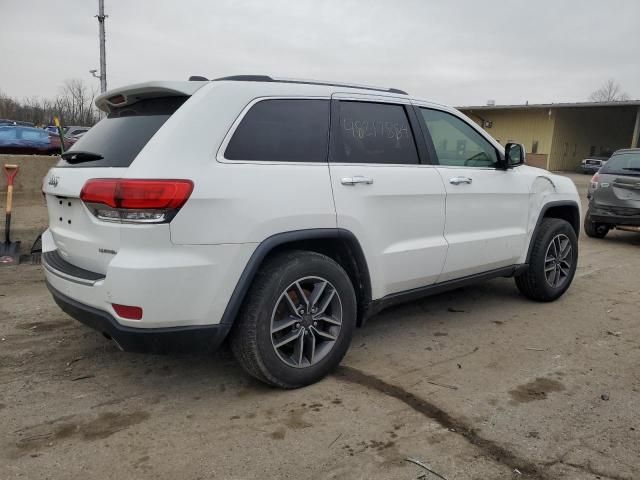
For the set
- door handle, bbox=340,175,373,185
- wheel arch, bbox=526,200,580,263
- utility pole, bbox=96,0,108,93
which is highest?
utility pole, bbox=96,0,108,93

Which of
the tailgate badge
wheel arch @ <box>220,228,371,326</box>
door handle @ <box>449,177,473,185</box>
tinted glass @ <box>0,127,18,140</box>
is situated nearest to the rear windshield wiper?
the tailgate badge

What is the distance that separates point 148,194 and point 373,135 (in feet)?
5.56

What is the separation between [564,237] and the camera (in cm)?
530

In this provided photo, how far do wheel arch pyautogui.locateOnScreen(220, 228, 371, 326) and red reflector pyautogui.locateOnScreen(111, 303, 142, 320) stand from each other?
0.44 meters

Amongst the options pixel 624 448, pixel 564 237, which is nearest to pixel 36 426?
pixel 624 448

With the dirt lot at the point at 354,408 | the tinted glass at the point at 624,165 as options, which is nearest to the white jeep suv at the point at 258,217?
the dirt lot at the point at 354,408

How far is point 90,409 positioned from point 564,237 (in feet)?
14.6

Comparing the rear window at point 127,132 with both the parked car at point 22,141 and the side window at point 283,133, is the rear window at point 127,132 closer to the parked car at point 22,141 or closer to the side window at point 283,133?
the side window at point 283,133

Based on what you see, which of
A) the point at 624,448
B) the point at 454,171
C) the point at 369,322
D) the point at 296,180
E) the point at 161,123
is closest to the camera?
the point at 624,448

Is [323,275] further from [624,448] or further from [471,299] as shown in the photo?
[471,299]

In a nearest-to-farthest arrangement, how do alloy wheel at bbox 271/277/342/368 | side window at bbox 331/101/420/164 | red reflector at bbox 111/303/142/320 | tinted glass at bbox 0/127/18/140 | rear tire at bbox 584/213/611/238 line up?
red reflector at bbox 111/303/142/320 → alloy wheel at bbox 271/277/342/368 → side window at bbox 331/101/420/164 → rear tire at bbox 584/213/611/238 → tinted glass at bbox 0/127/18/140

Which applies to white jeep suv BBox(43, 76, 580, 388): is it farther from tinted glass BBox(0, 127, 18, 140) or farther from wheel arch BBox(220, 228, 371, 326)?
tinted glass BBox(0, 127, 18, 140)

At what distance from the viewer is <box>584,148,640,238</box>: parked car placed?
27.9ft

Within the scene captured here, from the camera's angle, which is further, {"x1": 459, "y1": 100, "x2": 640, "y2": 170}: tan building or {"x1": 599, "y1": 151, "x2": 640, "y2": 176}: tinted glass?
{"x1": 459, "y1": 100, "x2": 640, "y2": 170}: tan building
